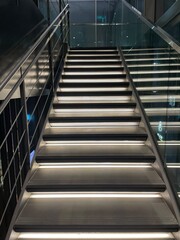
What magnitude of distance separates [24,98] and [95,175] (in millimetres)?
859

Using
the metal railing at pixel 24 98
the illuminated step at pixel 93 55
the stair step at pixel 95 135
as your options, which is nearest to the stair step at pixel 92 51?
the illuminated step at pixel 93 55

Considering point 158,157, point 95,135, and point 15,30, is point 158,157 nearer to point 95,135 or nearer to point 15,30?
point 95,135

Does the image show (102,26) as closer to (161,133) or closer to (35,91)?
(35,91)

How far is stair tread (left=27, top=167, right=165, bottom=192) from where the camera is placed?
2273 mm

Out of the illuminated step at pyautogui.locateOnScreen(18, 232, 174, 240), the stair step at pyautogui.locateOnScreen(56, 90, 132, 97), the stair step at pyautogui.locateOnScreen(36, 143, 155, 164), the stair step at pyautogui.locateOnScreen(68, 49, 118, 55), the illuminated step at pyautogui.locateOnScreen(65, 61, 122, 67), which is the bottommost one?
the illuminated step at pyautogui.locateOnScreen(18, 232, 174, 240)

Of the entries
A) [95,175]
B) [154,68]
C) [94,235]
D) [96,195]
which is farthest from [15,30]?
[94,235]

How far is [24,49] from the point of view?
3395 mm

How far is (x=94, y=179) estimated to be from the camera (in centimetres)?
239

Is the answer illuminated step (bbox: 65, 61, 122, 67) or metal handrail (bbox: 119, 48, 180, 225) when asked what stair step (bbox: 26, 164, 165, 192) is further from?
illuminated step (bbox: 65, 61, 122, 67)

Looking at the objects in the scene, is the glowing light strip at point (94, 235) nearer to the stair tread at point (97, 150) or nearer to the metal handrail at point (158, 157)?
the metal handrail at point (158, 157)

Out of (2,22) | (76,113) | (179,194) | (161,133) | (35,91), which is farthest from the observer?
(35,91)

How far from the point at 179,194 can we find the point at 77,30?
279 inches

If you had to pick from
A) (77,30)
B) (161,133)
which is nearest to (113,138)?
(161,133)

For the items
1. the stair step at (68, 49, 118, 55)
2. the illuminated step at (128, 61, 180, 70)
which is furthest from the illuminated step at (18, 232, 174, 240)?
the stair step at (68, 49, 118, 55)
